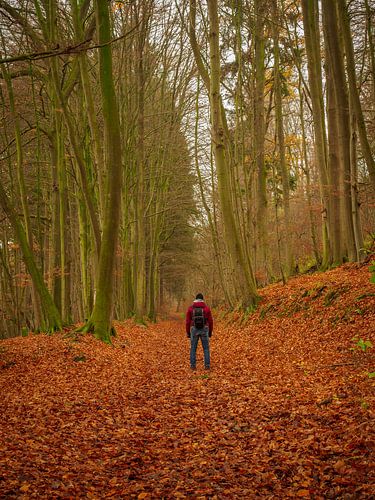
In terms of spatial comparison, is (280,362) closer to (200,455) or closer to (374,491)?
(200,455)

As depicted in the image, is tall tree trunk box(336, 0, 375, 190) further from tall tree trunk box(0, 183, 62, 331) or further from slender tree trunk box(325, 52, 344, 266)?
tall tree trunk box(0, 183, 62, 331)

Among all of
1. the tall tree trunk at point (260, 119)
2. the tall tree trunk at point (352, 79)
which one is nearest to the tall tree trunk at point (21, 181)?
the tall tree trunk at point (352, 79)

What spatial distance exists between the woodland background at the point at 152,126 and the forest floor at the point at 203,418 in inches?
118

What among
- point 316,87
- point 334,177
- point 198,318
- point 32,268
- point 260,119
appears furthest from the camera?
point 260,119

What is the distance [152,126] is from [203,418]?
60.2 feet

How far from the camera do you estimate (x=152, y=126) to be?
71.4 feet

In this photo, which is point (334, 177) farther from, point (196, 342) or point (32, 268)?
point (32, 268)

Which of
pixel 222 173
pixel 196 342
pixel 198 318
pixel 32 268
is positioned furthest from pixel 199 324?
pixel 222 173

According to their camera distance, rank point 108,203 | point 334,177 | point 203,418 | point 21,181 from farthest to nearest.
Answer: point 334,177 < point 21,181 < point 108,203 < point 203,418

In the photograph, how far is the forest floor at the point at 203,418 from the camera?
3645 millimetres

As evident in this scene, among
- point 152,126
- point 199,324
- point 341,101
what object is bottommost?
point 199,324

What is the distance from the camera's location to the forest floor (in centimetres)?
364

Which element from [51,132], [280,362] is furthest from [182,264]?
[280,362]

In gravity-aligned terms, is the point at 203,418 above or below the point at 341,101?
below
